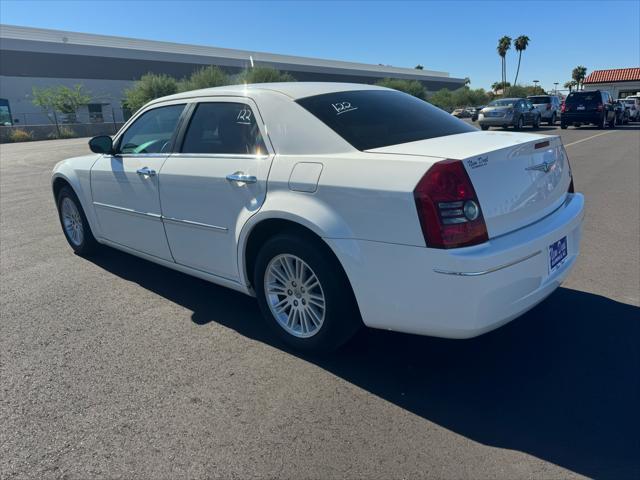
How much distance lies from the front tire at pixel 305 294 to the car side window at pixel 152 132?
61.1 inches

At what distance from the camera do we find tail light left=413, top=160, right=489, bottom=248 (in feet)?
8.39

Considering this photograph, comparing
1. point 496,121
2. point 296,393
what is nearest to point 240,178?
point 296,393

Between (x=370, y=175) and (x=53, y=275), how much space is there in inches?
153

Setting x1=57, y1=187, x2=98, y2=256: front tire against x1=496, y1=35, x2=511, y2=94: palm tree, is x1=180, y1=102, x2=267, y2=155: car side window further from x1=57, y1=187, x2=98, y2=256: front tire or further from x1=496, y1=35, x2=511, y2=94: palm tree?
x1=496, y1=35, x2=511, y2=94: palm tree

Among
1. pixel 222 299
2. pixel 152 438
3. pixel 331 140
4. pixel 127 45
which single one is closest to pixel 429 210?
pixel 331 140

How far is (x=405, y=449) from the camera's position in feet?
7.98

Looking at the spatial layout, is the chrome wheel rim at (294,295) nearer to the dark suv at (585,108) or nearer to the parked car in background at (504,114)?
the parked car in background at (504,114)

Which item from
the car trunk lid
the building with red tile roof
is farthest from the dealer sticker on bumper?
the building with red tile roof

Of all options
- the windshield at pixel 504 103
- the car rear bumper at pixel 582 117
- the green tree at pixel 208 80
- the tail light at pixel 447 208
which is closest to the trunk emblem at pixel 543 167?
the tail light at pixel 447 208

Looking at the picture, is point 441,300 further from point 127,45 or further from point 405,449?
point 127,45

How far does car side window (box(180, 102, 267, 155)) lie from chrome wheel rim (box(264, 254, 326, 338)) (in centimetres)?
81

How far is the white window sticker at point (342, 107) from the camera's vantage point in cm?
338

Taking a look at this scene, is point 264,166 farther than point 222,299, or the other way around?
point 222,299

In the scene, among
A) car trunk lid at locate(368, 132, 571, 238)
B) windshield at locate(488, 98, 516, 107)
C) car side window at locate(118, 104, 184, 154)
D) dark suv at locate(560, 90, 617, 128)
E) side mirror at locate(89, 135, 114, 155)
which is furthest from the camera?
dark suv at locate(560, 90, 617, 128)
